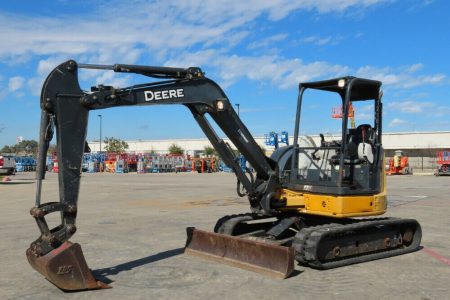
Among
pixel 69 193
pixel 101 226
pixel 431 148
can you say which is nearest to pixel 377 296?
pixel 69 193

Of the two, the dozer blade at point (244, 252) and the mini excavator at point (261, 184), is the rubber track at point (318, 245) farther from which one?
the dozer blade at point (244, 252)

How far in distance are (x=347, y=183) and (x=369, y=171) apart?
0.56 meters

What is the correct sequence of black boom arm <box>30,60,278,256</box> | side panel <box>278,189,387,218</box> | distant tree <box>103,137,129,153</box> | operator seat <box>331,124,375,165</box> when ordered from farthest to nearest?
distant tree <box>103,137,129,153</box>
operator seat <box>331,124,375,165</box>
side panel <box>278,189,387,218</box>
black boom arm <box>30,60,278,256</box>

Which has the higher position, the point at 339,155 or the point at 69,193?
the point at 339,155

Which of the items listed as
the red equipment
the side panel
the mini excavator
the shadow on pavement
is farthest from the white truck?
the side panel

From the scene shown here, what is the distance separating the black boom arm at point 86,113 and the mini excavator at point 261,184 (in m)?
0.01

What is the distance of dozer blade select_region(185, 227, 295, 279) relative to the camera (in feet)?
23.9

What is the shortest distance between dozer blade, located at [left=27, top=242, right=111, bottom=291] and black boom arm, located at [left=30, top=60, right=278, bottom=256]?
0.16 metres

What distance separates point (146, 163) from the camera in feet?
194

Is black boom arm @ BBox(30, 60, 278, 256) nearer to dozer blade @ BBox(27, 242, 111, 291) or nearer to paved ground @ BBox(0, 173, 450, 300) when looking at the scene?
dozer blade @ BBox(27, 242, 111, 291)

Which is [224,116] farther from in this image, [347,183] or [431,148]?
[431,148]

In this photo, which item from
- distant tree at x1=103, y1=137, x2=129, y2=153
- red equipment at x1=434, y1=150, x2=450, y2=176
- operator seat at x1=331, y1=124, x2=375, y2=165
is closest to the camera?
operator seat at x1=331, y1=124, x2=375, y2=165

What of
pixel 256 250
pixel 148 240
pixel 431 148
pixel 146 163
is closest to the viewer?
pixel 256 250

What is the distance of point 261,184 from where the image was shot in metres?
8.74
